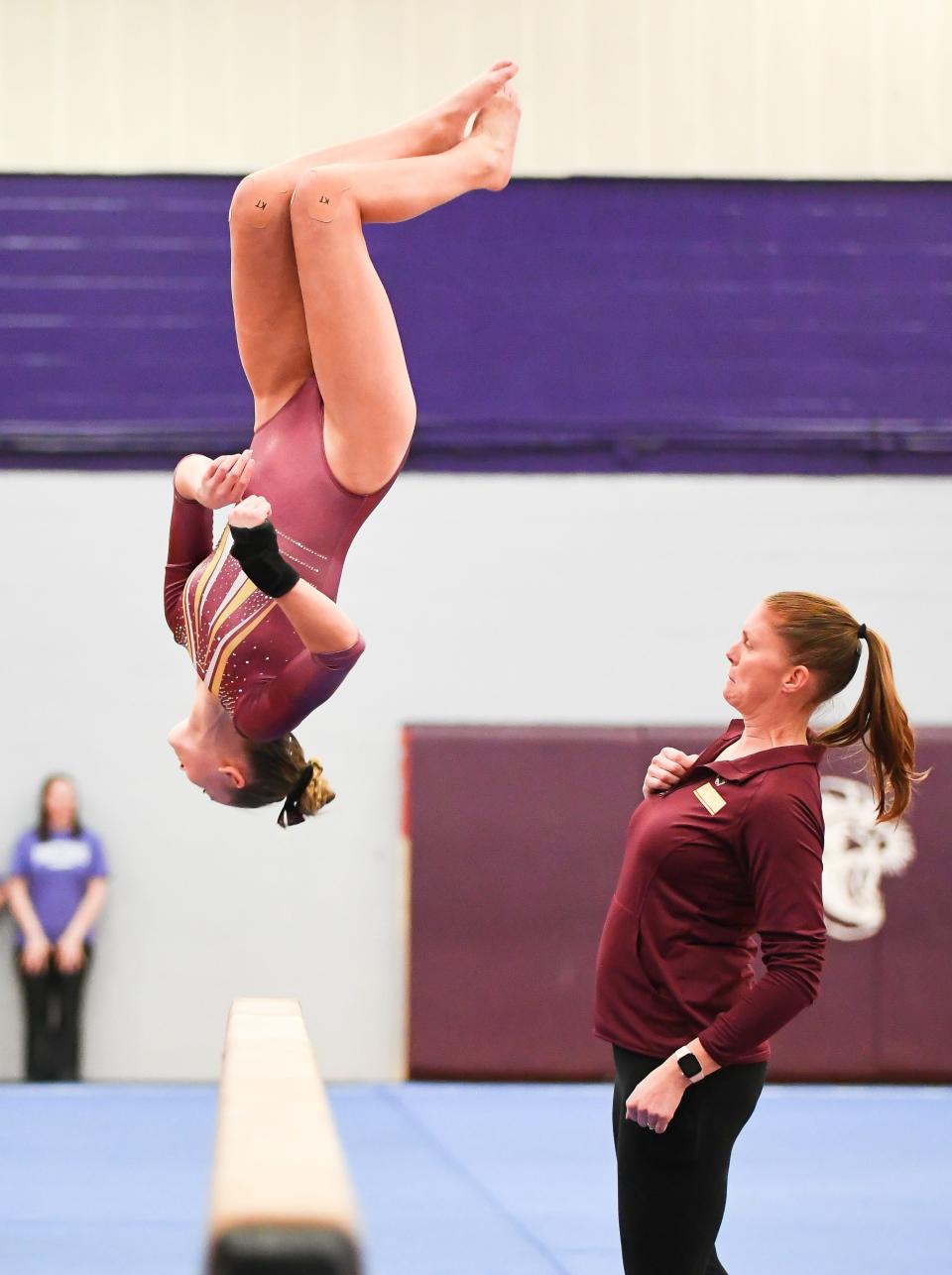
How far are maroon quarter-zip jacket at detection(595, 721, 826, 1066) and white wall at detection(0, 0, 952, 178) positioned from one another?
523cm

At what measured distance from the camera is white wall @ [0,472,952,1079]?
725cm

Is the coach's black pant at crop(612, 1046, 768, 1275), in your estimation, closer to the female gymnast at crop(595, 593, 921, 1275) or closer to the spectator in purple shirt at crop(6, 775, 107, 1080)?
the female gymnast at crop(595, 593, 921, 1275)

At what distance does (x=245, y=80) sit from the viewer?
7.33m

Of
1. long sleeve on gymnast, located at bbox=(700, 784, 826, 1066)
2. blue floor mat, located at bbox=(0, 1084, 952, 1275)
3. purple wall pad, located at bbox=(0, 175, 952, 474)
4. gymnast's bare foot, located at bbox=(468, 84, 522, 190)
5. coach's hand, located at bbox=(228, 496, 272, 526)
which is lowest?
blue floor mat, located at bbox=(0, 1084, 952, 1275)

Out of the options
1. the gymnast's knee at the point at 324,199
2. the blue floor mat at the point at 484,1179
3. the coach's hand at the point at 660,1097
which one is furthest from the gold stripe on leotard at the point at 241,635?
the blue floor mat at the point at 484,1179

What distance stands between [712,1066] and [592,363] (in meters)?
5.30

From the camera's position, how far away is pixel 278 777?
3234 millimetres

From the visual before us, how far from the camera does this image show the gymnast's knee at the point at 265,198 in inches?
117

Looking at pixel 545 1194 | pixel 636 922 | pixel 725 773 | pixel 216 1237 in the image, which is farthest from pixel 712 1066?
pixel 545 1194

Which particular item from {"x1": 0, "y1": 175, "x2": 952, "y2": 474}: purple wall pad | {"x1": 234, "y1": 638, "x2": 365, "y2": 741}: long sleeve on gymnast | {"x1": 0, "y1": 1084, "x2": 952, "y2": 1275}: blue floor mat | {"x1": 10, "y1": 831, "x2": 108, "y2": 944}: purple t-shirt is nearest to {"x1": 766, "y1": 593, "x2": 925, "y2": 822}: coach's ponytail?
{"x1": 234, "y1": 638, "x2": 365, "y2": 741}: long sleeve on gymnast

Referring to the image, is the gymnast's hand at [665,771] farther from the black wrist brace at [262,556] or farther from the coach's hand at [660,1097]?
the black wrist brace at [262,556]

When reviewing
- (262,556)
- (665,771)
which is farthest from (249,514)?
(665,771)

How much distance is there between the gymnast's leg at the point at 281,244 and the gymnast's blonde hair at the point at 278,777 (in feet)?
2.11

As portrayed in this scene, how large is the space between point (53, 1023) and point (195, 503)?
15.3 feet
